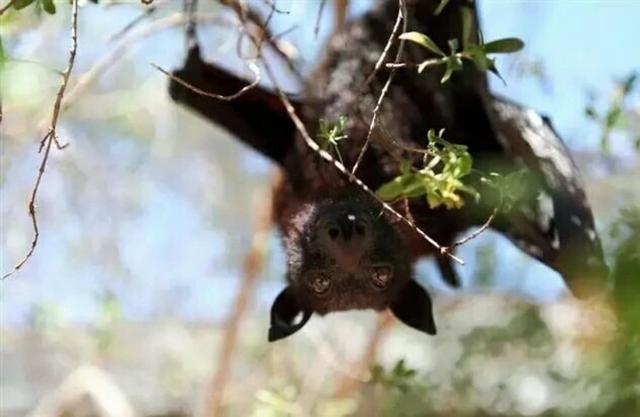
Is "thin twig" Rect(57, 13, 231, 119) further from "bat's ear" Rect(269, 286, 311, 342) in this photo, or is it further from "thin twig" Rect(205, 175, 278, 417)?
"bat's ear" Rect(269, 286, 311, 342)

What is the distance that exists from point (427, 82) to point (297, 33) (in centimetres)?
46

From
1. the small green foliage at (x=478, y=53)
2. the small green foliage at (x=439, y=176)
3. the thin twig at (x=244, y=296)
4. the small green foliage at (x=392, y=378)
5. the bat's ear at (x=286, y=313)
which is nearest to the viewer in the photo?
the small green foliage at (x=439, y=176)

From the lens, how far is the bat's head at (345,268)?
2779mm

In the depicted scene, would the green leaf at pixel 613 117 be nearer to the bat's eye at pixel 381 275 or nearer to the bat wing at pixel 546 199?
the bat wing at pixel 546 199

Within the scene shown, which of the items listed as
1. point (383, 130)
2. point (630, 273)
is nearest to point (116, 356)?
point (383, 130)

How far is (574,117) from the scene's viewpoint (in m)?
3.66

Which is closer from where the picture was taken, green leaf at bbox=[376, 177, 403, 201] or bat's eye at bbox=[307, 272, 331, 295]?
green leaf at bbox=[376, 177, 403, 201]

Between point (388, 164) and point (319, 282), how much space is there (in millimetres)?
538

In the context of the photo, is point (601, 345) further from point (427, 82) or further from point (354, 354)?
point (354, 354)

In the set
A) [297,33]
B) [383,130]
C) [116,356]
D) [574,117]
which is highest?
[383,130]

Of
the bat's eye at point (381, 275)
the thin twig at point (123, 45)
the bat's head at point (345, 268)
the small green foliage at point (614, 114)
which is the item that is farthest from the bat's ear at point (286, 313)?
the small green foliage at point (614, 114)

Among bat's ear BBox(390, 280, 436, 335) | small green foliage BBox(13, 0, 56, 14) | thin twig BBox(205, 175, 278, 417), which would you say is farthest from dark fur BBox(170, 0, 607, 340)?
small green foliage BBox(13, 0, 56, 14)

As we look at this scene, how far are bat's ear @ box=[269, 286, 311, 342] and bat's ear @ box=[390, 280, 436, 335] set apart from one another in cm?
28

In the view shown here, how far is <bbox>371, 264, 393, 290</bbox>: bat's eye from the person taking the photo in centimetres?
293
